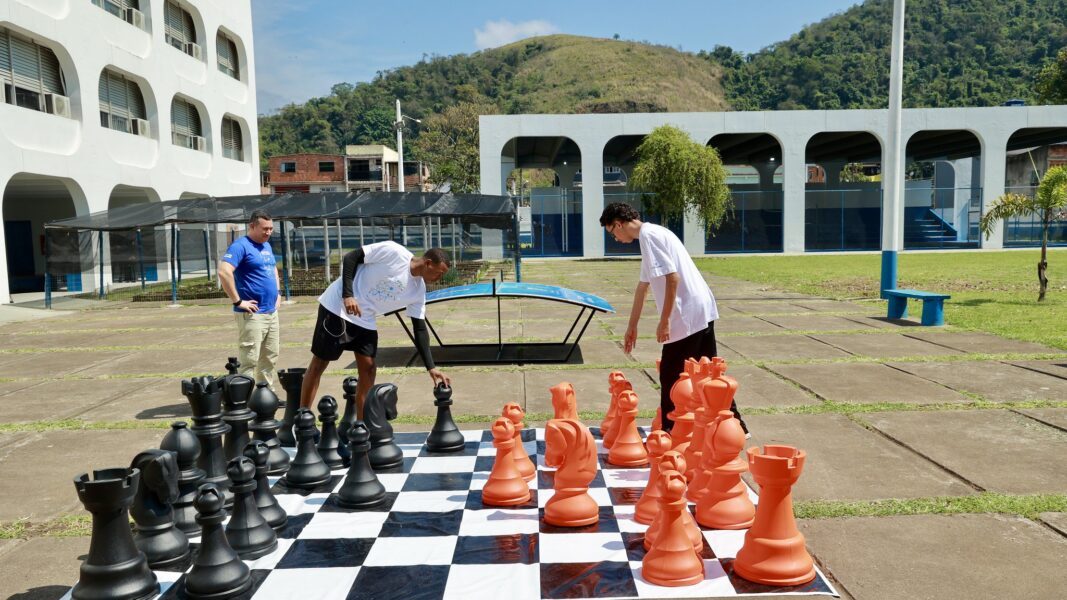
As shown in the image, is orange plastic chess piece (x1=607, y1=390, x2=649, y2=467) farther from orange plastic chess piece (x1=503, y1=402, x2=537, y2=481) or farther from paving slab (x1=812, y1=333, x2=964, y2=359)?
paving slab (x1=812, y1=333, x2=964, y2=359)

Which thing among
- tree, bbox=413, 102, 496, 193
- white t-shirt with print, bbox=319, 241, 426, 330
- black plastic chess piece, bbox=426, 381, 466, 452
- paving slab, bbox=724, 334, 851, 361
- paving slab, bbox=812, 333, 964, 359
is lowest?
paving slab, bbox=724, 334, 851, 361

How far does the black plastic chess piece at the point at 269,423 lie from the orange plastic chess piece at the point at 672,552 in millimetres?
2304

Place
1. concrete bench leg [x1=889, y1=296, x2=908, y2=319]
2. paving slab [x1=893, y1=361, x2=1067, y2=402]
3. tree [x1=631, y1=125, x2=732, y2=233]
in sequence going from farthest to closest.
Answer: tree [x1=631, y1=125, x2=732, y2=233]
concrete bench leg [x1=889, y1=296, x2=908, y2=319]
paving slab [x1=893, y1=361, x2=1067, y2=402]

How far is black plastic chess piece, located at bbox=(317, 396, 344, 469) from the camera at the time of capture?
4398mm

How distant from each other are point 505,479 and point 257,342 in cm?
320

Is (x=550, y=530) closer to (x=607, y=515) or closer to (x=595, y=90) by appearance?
(x=607, y=515)

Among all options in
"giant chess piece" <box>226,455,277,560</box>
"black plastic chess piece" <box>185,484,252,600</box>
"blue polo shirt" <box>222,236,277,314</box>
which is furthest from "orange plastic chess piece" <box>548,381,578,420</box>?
"blue polo shirt" <box>222,236,277,314</box>

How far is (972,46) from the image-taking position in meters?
99.1

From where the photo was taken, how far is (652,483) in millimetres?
3482

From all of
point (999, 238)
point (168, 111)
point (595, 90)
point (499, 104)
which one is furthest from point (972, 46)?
point (168, 111)

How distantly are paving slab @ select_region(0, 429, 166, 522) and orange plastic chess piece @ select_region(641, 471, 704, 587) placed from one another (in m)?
3.24

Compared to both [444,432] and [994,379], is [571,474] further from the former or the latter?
[994,379]

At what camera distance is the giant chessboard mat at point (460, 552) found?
293 centimetres

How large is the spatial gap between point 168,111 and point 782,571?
2741 centimetres
